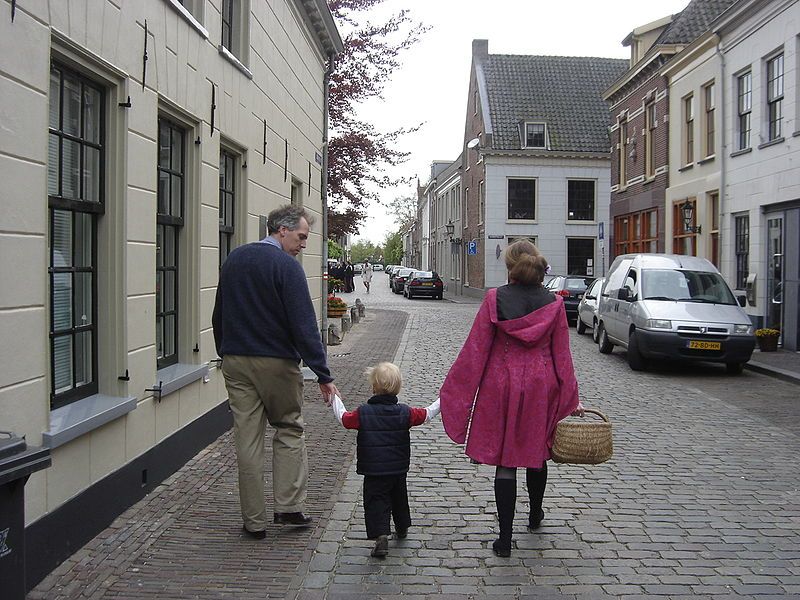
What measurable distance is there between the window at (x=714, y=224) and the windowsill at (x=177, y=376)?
15.8 metres

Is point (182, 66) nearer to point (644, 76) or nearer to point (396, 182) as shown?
point (396, 182)

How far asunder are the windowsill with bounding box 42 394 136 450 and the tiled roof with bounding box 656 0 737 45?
2227 cm

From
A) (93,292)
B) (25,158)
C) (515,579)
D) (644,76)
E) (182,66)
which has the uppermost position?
(644,76)

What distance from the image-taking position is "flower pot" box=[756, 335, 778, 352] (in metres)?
15.6

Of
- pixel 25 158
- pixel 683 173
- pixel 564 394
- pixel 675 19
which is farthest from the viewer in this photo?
pixel 675 19

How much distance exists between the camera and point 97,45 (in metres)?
4.98

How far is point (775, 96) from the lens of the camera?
1681cm

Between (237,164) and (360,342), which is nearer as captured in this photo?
(237,164)

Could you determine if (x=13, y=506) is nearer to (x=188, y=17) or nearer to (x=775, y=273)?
(x=188, y=17)

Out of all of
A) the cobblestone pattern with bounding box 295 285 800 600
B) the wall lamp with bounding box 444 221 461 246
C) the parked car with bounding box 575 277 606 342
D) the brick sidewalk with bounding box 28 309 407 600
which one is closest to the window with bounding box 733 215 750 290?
the parked car with bounding box 575 277 606 342

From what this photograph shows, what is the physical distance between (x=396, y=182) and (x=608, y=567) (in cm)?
1964

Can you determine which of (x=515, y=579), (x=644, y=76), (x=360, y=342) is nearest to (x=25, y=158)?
(x=515, y=579)

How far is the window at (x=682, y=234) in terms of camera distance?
21500 mm

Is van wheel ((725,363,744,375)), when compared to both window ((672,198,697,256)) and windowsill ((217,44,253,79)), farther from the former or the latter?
windowsill ((217,44,253,79))
